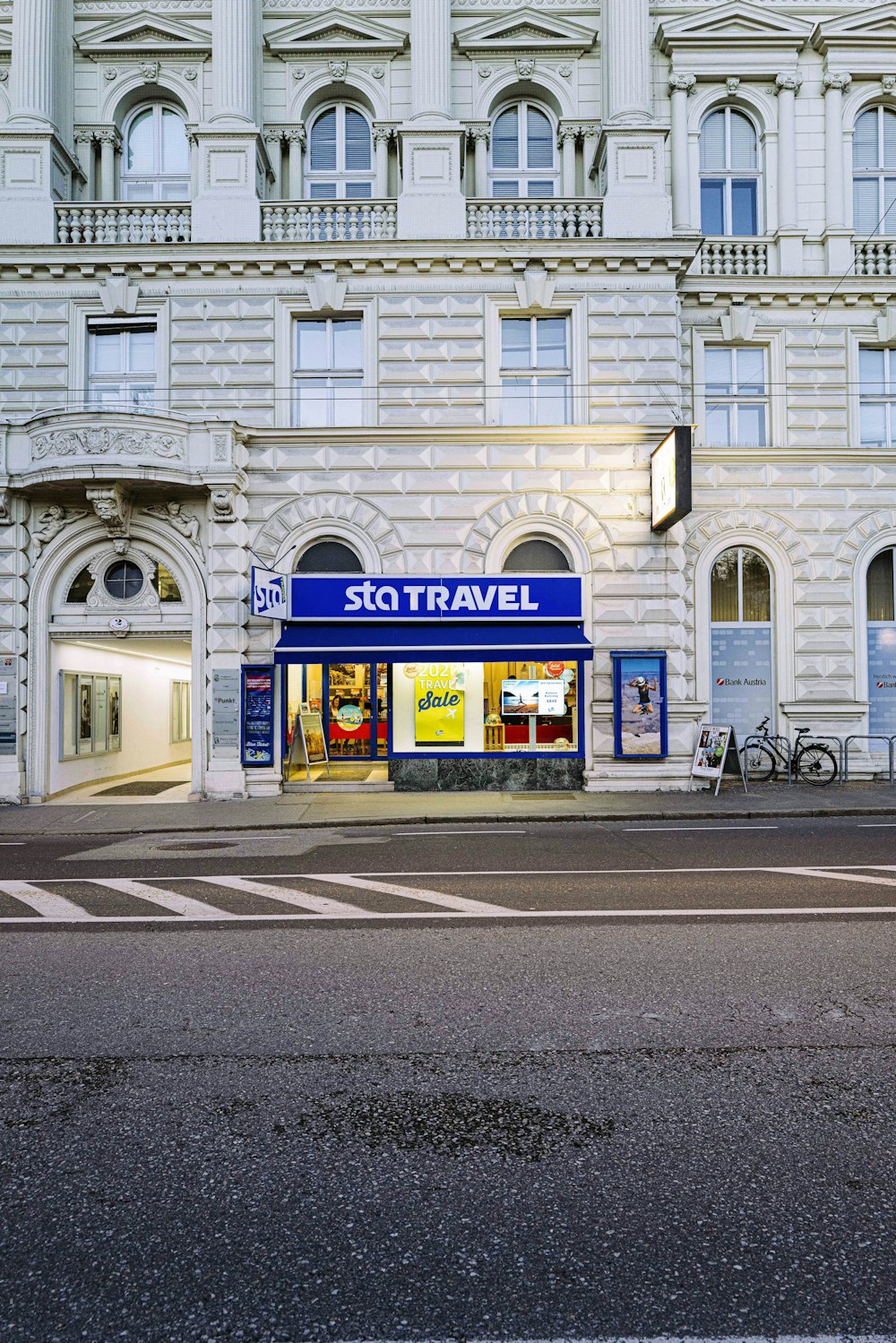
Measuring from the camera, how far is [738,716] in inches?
717

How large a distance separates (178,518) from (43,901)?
1060 centimetres

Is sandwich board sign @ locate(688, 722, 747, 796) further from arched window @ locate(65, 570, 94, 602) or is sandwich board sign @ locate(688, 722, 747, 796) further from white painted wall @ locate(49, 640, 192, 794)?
arched window @ locate(65, 570, 94, 602)

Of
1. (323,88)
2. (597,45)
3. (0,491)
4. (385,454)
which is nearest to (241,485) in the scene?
(385,454)

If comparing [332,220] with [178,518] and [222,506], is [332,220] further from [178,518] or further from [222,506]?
[178,518]

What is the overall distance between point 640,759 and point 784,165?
13344 mm

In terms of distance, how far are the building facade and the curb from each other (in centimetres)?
292

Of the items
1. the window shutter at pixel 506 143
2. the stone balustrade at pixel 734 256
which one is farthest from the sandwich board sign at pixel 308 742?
the window shutter at pixel 506 143

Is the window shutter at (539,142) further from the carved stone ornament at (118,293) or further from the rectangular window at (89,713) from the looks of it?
the rectangular window at (89,713)

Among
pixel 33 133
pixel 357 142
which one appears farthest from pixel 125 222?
pixel 357 142

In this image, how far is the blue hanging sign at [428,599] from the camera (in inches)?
671

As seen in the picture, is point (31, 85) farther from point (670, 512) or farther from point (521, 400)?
point (670, 512)

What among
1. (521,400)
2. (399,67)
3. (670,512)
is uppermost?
(399,67)

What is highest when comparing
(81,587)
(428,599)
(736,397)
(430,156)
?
(430,156)

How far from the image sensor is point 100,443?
1622 cm
